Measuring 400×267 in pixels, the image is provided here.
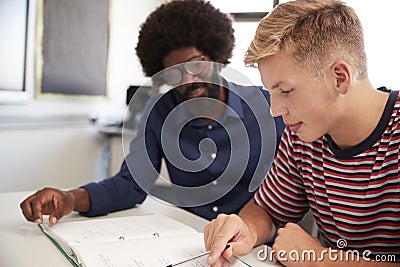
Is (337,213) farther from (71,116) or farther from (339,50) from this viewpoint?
(71,116)

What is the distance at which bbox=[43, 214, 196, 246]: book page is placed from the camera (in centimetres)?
93

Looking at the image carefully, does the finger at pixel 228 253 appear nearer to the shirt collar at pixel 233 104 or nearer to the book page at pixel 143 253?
the book page at pixel 143 253

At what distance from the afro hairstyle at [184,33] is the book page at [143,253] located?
0.72m

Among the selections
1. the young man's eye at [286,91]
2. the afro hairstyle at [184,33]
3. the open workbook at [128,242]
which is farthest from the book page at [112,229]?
the afro hairstyle at [184,33]

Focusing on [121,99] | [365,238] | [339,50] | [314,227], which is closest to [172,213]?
[314,227]

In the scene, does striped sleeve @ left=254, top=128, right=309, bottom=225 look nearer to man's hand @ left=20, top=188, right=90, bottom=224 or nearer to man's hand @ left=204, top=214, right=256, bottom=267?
man's hand @ left=204, top=214, right=256, bottom=267

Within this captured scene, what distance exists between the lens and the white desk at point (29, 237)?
0.84m

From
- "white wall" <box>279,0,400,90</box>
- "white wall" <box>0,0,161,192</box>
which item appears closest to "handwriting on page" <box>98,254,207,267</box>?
"white wall" <box>279,0,400,90</box>

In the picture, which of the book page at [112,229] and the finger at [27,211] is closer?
the book page at [112,229]

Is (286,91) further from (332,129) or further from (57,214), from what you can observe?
(57,214)

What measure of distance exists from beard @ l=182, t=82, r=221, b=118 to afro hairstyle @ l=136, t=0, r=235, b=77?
5.7 inches

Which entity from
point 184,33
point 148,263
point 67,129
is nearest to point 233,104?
point 184,33

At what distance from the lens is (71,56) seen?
2.59 meters

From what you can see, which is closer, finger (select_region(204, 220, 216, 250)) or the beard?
finger (select_region(204, 220, 216, 250))
